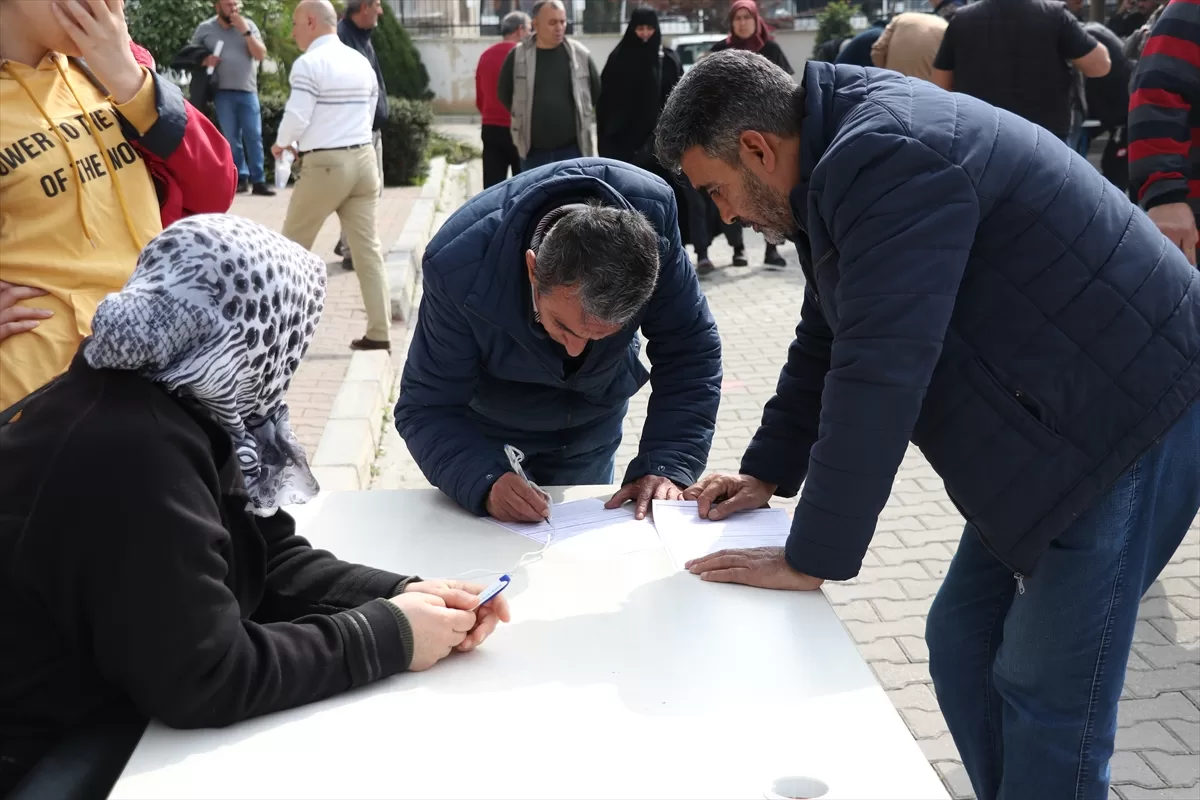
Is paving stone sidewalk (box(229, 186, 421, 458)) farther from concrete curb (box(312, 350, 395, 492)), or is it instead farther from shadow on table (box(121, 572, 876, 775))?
shadow on table (box(121, 572, 876, 775))

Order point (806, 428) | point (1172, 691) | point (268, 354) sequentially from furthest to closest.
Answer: point (1172, 691)
point (806, 428)
point (268, 354)

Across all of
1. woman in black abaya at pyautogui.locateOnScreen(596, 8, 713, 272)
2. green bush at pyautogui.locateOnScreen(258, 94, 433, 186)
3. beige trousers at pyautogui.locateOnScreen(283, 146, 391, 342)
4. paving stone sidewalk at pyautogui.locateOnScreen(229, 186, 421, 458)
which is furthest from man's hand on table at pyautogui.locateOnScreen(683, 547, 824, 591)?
green bush at pyautogui.locateOnScreen(258, 94, 433, 186)

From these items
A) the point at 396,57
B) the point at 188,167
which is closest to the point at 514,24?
the point at 188,167

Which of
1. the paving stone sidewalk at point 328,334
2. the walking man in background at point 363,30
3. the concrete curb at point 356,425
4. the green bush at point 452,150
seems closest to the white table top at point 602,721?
Result: the concrete curb at point 356,425

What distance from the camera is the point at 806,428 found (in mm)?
2500

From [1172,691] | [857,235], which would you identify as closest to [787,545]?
[857,235]

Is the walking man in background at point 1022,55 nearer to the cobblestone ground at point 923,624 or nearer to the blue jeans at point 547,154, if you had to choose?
the cobblestone ground at point 923,624

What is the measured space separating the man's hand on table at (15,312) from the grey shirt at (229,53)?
9.29m

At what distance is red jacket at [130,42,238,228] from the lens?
8.38 feet

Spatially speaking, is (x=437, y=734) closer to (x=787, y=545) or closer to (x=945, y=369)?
(x=787, y=545)

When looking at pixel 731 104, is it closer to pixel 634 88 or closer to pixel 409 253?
pixel 634 88

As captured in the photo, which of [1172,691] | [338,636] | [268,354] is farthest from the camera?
[1172,691]

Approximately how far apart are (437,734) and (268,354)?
57 cm

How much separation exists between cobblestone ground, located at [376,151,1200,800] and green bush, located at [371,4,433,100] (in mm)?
17184
